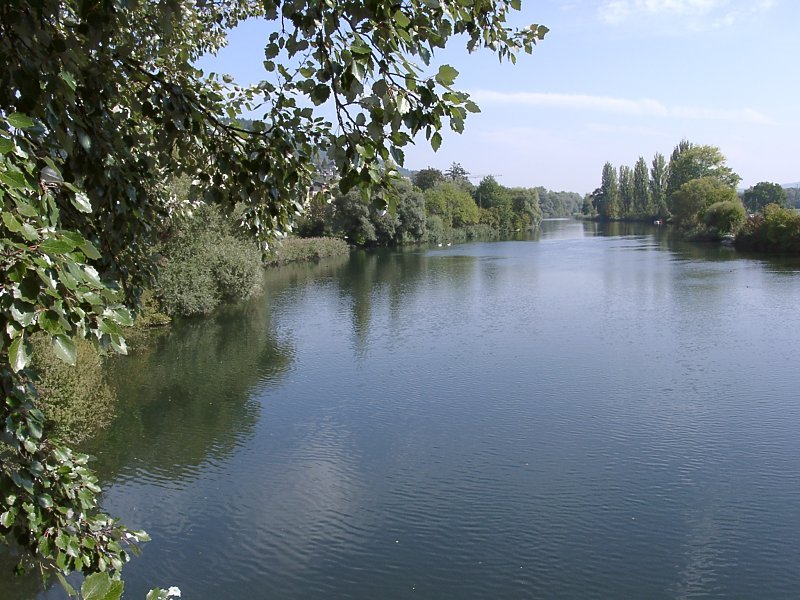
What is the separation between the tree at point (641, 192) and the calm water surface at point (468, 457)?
88.2 metres

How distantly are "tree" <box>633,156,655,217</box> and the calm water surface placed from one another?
8819 cm

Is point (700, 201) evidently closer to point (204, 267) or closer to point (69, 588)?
point (204, 267)

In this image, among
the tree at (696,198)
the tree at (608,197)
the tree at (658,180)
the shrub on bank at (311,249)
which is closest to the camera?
the shrub on bank at (311,249)


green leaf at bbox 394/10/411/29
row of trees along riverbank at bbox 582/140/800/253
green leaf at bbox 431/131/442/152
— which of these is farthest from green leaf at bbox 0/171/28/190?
row of trees along riverbank at bbox 582/140/800/253

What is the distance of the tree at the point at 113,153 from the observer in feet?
7.27

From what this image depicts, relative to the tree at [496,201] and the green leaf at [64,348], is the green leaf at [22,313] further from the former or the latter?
the tree at [496,201]

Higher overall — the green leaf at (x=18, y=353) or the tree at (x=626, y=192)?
the tree at (x=626, y=192)

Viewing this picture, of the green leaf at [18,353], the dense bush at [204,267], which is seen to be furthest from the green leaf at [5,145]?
the dense bush at [204,267]

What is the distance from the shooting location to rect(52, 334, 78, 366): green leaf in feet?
6.63

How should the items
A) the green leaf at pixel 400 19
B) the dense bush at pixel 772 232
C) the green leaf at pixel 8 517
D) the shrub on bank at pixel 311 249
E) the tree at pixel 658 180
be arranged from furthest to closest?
1. the tree at pixel 658 180
2. the shrub on bank at pixel 311 249
3. the dense bush at pixel 772 232
4. the green leaf at pixel 8 517
5. the green leaf at pixel 400 19

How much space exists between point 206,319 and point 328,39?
79.5 ft

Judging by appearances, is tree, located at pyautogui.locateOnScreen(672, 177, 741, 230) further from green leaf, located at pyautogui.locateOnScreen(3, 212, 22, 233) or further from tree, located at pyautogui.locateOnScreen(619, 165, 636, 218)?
green leaf, located at pyautogui.locateOnScreen(3, 212, 22, 233)

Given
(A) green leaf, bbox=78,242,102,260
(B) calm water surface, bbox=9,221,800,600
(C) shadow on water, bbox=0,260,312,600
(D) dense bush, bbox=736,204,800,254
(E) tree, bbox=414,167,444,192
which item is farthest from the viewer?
(E) tree, bbox=414,167,444,192

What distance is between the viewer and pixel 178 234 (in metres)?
23.6
